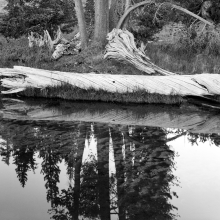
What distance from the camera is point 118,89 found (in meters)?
11.0

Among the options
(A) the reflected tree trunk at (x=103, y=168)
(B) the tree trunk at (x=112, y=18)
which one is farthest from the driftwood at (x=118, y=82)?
Answer: (B) the tree trunk at (x=112, y=18)

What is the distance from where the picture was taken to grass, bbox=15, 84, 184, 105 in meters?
10.7

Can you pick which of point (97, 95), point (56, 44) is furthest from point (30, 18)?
point (97, 95)

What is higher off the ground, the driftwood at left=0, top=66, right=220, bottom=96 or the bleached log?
the bleached log

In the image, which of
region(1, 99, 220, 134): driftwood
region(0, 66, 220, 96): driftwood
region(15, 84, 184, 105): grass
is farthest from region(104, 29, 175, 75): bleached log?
region(1, 99, 220, 134): driftwood

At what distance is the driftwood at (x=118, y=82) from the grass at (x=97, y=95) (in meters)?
0.12

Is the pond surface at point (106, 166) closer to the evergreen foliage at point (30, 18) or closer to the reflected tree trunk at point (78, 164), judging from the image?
the reflected tree trunk at point (78, 164)

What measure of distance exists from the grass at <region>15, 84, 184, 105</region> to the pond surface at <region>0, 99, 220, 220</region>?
85 cm

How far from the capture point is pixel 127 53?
500 inches

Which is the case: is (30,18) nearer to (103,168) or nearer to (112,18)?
(112,18)

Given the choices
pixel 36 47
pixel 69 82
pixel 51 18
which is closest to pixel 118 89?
pixel 69 82

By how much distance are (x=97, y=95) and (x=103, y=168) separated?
17.1 feet

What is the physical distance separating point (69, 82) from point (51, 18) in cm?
1451

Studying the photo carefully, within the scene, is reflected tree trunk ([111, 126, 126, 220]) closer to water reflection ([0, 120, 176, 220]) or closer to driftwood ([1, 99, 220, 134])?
water reflection ([0, 120, 176, 220])
